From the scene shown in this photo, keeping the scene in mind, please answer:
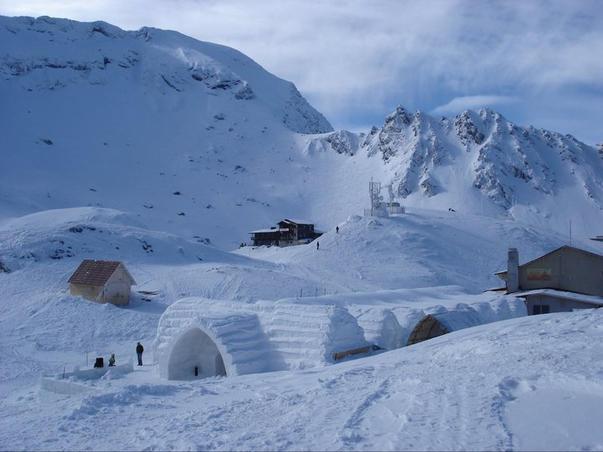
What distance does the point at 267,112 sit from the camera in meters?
124

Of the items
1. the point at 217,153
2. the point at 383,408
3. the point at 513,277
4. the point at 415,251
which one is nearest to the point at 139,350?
the point at 383,408

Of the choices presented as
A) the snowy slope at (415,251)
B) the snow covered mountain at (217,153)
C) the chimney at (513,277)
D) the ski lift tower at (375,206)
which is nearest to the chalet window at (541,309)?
the chimney at (513,277)

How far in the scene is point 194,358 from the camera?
21.0 m

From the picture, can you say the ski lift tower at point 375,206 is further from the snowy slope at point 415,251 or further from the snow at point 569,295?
the snow at point 569,295

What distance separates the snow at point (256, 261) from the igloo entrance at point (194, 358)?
75mm

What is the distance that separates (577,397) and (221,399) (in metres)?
6.29

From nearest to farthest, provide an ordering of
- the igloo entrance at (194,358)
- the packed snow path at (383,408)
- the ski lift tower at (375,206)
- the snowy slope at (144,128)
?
the packed snow path at (383,408) < the igloo entrance at (194,358) < the ski lift tower at (375,206) < the snowy slope at (144,128)

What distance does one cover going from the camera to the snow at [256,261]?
1006cm

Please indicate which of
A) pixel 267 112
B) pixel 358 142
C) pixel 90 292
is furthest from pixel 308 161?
pixel 90 292

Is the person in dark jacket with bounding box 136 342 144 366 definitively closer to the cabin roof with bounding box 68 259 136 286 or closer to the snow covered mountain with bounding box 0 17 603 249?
the cabin roof with bounding box 68 259 136 286

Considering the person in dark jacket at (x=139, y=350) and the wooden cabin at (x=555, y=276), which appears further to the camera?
the wooden cabin at (x=555, y=276)

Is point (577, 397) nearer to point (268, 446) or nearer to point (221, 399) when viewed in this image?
point (268, 446)

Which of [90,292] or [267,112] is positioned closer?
[90,292]

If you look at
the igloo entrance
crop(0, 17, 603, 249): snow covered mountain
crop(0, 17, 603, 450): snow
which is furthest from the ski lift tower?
the igloo entrance
